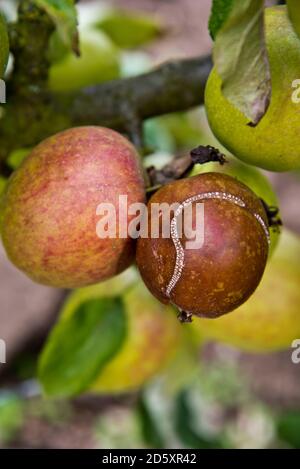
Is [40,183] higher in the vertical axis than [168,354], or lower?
higher

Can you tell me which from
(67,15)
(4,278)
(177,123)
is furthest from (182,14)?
(67,15)

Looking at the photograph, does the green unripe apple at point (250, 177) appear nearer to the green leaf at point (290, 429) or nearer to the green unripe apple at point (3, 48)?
the green unripe apple at point (3, 48)

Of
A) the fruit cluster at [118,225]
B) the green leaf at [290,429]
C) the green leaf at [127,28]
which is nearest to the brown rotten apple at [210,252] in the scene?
the fruit cluster at [118,225]

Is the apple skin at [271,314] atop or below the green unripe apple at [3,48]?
below

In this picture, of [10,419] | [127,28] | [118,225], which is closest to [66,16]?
[118,225]

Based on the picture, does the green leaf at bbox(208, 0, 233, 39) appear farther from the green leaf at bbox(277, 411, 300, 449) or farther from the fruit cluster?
the green leaf at bbox(277, 411, 300, 449)

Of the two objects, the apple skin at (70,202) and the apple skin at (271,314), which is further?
the apple skin at (271,314)

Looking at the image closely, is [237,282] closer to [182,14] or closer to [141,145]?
[141,145]
